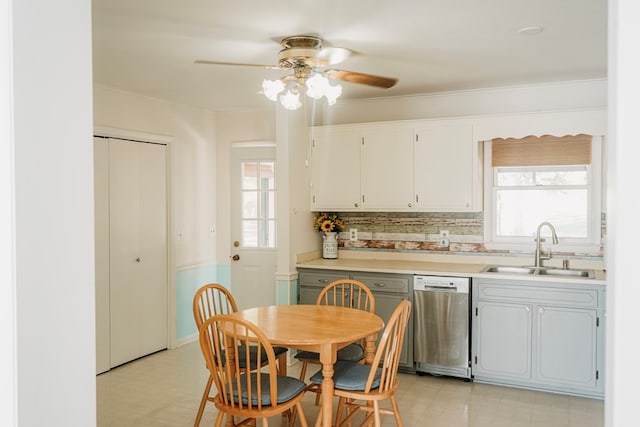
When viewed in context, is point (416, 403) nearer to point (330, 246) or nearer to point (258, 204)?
point (330, 246)

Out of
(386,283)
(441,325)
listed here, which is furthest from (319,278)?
(441,325)

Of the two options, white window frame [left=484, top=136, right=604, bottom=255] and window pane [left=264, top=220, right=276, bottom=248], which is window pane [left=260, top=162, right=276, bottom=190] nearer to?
window pane [left=264, top=220, right=276, bottom=248]

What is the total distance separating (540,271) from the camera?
447 cm

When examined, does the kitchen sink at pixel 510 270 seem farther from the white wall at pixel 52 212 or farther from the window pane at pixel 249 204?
the white wall at pixel 52 212

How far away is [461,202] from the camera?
15.2 ft

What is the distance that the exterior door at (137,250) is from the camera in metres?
4.76

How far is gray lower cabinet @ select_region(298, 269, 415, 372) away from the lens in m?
4.52

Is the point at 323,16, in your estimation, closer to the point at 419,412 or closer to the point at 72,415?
the point at 72,415

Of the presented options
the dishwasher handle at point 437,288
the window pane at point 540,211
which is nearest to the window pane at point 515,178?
the window pane at point 540,211

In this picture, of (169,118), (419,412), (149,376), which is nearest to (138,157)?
(169,118)

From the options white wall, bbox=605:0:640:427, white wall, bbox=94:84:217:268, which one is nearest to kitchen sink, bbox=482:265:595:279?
white wall, bbox=94:84:217:268

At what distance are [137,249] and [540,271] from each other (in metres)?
3.57

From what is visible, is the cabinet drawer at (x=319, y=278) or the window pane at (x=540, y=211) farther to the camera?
the cabinet drawer at (x=319, y=278)

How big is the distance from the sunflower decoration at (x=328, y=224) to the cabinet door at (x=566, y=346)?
6.36 feet
